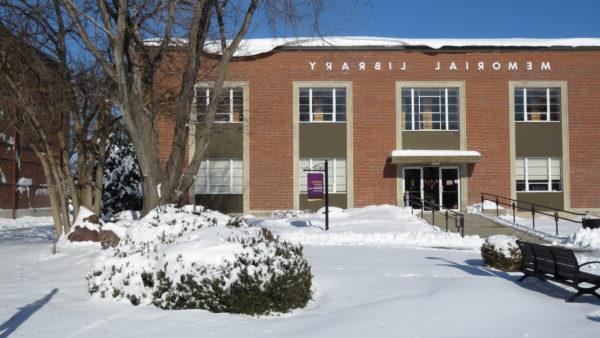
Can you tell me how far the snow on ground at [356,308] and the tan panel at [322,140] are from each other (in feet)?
51.3

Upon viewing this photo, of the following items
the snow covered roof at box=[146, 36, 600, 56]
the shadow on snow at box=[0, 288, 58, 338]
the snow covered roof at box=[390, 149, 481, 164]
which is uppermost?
the snow covered roof at box=[146, 36, 600, 56]

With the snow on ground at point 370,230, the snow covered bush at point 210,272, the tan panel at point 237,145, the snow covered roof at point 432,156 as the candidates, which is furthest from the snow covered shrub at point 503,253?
the tan panel at point 237,145

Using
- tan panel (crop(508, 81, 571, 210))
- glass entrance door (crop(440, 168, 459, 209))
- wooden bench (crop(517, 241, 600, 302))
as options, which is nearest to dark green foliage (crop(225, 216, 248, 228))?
wooden bench (crop(517, 241, 600, 302))

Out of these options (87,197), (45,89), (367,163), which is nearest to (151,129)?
(45,89)

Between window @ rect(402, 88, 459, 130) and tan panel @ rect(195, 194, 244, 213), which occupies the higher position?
window @ rect(402, 88, 459, 130)

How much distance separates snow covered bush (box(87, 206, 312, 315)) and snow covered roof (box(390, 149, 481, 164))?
61.7 ft

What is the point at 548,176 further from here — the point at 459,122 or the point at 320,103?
the point at 320,103

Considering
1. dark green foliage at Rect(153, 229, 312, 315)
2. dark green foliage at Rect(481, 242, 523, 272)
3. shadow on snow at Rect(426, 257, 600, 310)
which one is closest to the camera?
dark green foliage at Rect(153, 229, 312, 315)

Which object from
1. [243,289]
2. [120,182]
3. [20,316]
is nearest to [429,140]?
[120,182]

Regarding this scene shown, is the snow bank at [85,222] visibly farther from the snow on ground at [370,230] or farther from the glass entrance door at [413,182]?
the glass entrance door at [413,182]

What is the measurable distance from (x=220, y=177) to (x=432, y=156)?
9610mm

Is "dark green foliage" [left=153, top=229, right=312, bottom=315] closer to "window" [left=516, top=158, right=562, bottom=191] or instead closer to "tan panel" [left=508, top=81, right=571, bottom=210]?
"tan panel" [left=508, top=81, right=571, bottom=210]

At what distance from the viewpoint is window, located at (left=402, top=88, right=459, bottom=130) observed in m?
29.4

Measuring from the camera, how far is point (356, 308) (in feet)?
28.2
